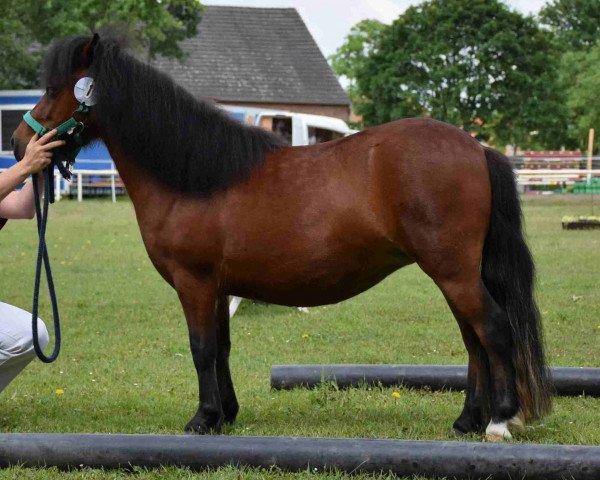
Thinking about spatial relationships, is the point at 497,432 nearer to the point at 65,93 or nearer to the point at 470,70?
the point at 65,93

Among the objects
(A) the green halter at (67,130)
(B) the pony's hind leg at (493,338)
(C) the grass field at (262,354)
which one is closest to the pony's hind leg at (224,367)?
(C) the grass field at (262,354)

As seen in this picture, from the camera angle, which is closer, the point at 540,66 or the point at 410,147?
→ the point at 410,147

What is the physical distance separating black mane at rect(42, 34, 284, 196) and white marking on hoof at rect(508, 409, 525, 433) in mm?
2024

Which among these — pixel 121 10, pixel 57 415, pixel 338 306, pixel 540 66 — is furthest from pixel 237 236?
pixel 540 66

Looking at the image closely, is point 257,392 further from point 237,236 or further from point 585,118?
point 585,118

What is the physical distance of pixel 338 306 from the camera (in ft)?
35.9

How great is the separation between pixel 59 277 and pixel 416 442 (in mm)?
9783

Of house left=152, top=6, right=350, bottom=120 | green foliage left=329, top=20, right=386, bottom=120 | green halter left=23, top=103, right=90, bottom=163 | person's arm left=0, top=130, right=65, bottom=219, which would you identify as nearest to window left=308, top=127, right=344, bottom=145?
green halter left=23, top=103, right=90, bottom=163

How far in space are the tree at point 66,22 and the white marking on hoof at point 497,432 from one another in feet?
79.9

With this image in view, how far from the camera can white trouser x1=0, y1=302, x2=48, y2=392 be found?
5711 mm

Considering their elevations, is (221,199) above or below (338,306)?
above

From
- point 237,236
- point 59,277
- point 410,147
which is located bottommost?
point 59,277

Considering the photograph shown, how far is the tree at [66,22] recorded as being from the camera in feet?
96.0

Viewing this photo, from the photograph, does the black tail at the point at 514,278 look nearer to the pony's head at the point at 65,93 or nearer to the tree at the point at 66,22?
the pony's head at the point at 65,93
